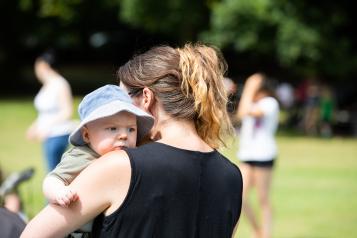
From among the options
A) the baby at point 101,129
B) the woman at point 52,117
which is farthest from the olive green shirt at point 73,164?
the woman at point 52,117

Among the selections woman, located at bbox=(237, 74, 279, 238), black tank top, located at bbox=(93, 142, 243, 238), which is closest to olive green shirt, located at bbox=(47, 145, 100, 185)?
black tank top, located at bbox=(93, 142, 243, 238)

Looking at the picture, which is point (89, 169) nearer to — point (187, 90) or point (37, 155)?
point (187, 90)

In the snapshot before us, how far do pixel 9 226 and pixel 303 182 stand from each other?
9.68m

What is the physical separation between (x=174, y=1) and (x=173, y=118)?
73.5 ft

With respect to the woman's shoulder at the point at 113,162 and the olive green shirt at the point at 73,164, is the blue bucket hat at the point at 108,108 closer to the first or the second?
the olive green shirt at the point at 73,164

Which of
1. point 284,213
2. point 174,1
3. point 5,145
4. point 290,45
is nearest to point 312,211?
point 284,213

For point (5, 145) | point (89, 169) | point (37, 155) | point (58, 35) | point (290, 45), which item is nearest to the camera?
point (89, 169)

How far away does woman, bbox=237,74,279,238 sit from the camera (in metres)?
7.80

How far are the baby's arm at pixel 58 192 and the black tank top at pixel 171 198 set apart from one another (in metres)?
0.14

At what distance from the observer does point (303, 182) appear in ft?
40.2

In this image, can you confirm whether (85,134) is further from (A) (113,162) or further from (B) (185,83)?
(B) (185,83)

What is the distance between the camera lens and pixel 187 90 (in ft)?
8.74

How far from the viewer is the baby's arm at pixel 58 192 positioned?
246cm

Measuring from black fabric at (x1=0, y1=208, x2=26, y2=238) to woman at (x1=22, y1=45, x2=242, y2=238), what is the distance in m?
0.47
